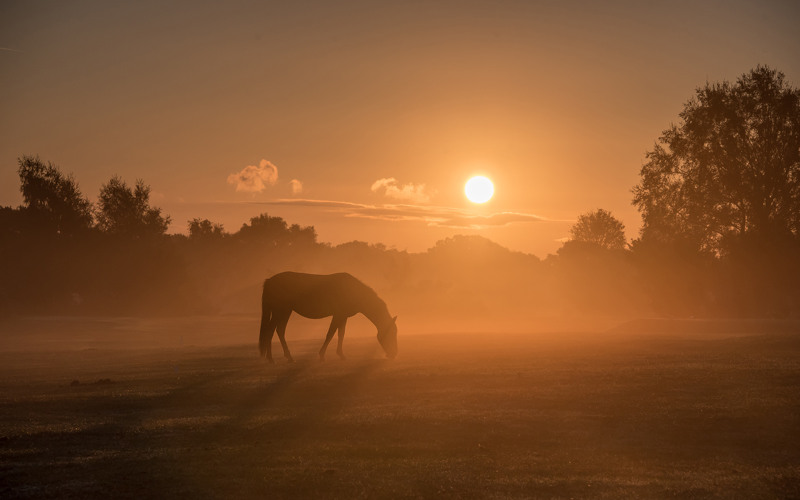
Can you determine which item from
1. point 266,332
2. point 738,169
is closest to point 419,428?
point 266,332

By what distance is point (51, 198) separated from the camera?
89.7m

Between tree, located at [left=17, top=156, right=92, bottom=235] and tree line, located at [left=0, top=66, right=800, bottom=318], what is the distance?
0.17 metres

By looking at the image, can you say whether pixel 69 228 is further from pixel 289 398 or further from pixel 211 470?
pixel 211 470

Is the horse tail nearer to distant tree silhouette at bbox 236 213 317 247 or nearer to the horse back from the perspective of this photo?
the horse back

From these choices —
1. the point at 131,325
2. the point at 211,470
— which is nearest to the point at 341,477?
the point at 211,470

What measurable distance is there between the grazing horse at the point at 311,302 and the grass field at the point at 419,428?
66.1 inches

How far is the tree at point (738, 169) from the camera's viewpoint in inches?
1826

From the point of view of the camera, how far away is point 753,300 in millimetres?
57719

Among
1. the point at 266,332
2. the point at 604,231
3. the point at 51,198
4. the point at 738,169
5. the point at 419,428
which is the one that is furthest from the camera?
the point at 604,231

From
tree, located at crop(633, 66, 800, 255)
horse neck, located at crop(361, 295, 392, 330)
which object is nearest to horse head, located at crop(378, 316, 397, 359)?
horse neck, located at crop(361, 295, 392, 330)

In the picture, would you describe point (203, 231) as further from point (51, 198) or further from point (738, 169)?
point (738, 169)

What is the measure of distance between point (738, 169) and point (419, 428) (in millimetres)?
39015

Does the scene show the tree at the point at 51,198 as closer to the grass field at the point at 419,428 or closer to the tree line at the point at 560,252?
the tree line at the point at 560,252

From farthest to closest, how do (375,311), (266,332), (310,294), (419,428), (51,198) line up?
(51,198)
(375,311)
(266,332)
(310,294)
(419,428)
